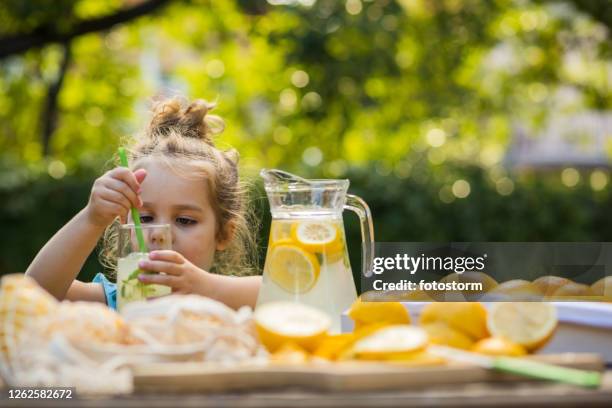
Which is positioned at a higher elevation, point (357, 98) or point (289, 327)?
point (357, 98)

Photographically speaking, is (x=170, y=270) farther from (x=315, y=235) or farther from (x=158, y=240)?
(x=315, y=235)

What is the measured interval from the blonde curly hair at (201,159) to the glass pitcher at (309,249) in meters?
0.86

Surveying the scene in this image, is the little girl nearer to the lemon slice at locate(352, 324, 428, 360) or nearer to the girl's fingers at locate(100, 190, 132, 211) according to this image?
the girl's fingers at locate(100, 190, 132, 211)

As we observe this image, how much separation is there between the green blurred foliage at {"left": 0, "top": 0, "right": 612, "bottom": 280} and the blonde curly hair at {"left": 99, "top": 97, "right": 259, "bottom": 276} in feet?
7.17

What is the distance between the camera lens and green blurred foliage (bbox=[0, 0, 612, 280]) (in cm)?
631

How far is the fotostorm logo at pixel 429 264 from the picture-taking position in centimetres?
132

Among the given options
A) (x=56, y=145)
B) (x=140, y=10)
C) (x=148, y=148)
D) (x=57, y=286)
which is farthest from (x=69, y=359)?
(x=56, y=145)

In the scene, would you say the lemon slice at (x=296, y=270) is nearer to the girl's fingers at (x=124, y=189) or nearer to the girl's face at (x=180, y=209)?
the girl's fingers at (x=124, y=189)

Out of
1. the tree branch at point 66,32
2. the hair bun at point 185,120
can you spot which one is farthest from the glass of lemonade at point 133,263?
the tree branch at point 66,32

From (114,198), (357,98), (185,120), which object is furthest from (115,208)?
(357,98)

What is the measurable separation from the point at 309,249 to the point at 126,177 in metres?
0.48

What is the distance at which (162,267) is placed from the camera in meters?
1.40

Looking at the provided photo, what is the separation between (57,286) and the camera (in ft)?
5.99

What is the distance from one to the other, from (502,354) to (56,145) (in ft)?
28.1
